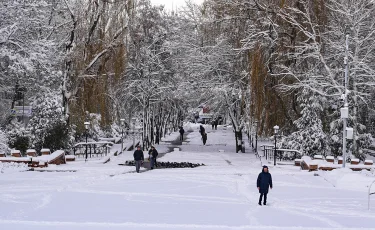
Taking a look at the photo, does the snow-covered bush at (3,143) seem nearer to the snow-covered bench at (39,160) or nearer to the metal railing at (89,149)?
the snow-covered bench at (39,160)

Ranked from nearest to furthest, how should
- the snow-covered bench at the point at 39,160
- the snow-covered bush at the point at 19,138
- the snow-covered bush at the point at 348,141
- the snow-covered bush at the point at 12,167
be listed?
the snow-covered bush at the point at 12,167 → the snow-covered bench at the point at 39,160 → the snow-covered bush at the point at 19,138 → the snow-covered bush at the point at 348,141

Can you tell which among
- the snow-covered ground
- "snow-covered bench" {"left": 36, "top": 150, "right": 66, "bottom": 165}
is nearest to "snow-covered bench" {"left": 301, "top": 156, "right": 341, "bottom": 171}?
the snow-covered ground

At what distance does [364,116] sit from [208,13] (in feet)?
44.8

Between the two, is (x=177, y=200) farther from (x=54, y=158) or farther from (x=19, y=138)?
(x=19, y=138)

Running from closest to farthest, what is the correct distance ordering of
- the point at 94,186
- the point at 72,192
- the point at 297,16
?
the point at 72,192, the point at 94,186, the point at 297,16

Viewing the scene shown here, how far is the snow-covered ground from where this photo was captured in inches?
472

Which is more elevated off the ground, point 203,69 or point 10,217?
point 203,69

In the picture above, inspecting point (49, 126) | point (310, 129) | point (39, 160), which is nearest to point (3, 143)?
point (49, 126)

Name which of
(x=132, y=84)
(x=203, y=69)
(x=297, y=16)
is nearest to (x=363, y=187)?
(x=297, y=16)

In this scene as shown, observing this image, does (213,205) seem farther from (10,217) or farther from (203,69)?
(203,69)

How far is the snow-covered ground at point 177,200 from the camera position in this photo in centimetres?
1200

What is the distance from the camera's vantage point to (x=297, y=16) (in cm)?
3038

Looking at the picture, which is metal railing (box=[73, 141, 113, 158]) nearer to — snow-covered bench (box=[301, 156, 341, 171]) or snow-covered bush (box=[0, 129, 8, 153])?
snow-covered bush (box=[0, 129, 8, 153])

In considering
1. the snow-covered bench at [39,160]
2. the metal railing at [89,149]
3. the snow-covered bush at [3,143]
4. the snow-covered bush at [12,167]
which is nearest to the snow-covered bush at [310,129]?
the metal railing at [89,149]
